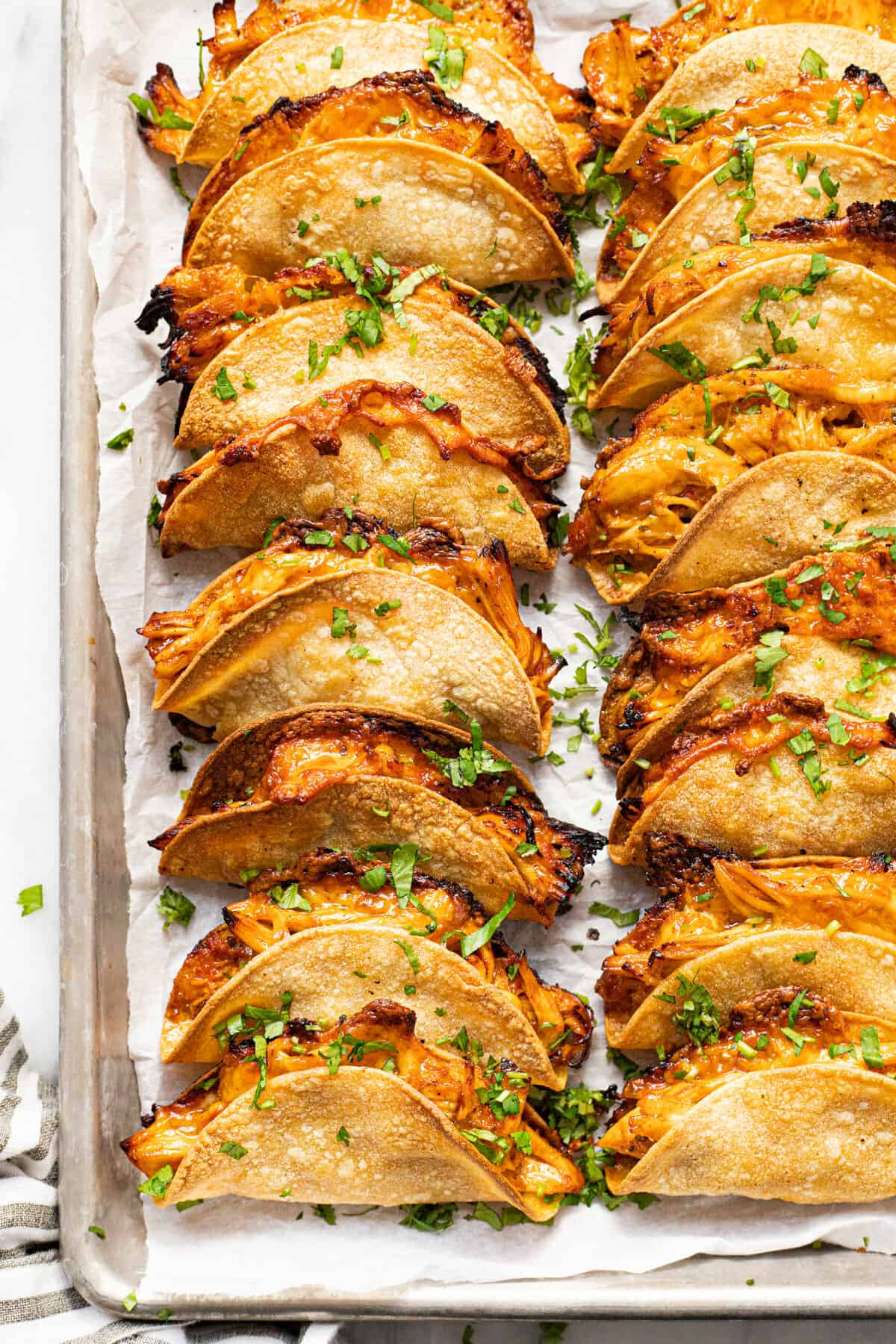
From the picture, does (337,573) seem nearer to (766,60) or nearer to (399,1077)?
(399,1077)

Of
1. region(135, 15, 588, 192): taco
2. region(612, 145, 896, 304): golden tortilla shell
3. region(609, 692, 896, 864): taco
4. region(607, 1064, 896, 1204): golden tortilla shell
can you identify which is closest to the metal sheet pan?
region(607, 1064, 896, 1204): golden tortilla shell

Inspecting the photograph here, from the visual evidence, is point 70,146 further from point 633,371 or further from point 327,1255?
point 327,1255

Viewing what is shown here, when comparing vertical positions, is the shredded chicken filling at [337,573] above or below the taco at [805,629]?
above

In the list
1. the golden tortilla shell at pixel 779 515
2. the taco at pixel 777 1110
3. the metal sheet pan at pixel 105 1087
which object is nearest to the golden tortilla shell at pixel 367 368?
the metal sheet pan at pixel 105 1087

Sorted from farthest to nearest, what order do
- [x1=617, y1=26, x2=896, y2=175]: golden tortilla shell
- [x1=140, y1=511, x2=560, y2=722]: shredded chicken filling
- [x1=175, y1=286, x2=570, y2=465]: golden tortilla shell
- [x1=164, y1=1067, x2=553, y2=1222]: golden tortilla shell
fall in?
[x1=617, y1=26, x2=896, y2=175]: golden tortilla shell → [x1=175, y1=286, x2=570, y2=465]: golden tortilla shell → [x1=140, y1=511, x2=560, y2=722]: shredded chicken filling → [x1=164, y1=1067, x2=553, y2=1222]: golden tortilla shell

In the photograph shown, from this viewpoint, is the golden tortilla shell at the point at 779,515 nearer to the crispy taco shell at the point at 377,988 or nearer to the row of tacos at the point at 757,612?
the row of tacos at the point at 757,612

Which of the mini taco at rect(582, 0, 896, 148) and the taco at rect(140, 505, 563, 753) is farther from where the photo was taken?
the mini taco at rect(582, 0, 896, 148)

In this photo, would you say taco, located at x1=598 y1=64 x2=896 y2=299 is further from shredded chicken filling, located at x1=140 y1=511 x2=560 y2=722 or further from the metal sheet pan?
the metal sheet pan

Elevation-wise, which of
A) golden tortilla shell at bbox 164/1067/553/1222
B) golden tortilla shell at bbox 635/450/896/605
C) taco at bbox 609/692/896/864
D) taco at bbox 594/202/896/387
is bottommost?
golden tortilla shell at bbox 164/1067/553/1222
